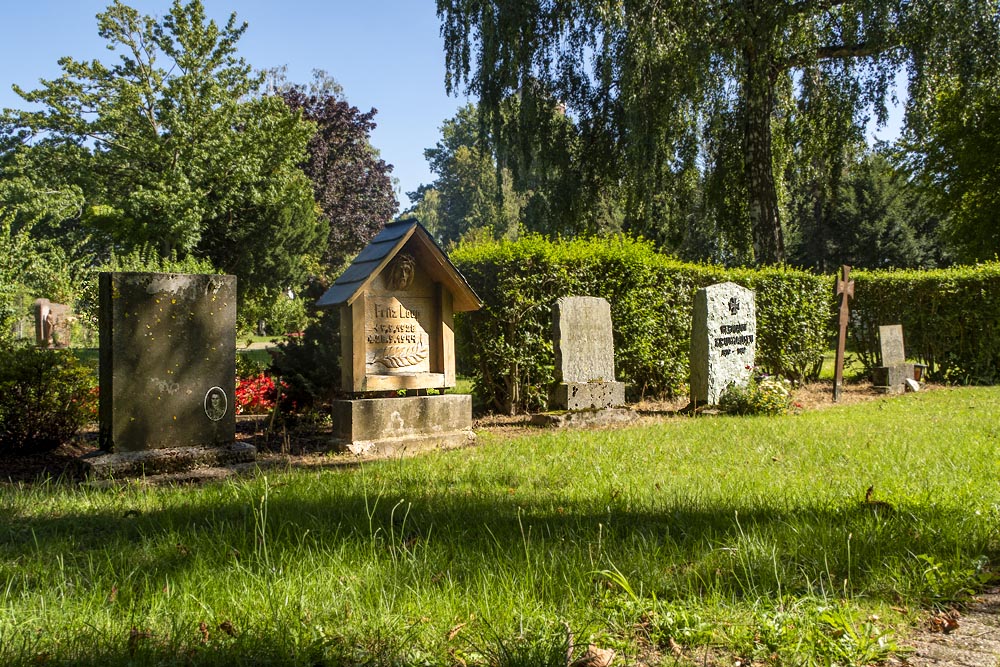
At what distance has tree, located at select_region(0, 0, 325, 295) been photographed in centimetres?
2408

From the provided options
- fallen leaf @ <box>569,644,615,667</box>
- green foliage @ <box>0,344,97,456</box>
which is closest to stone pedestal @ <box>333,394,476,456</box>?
green foliage @ <box>0,344,97,456</box>

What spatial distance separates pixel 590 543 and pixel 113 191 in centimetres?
2848

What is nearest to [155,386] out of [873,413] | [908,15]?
[873,413]

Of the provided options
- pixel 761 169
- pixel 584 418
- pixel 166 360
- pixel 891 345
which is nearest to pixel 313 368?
pixel 166 360

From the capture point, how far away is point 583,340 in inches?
344

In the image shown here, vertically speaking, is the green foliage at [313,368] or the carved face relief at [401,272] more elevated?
the carved face relief at [401,272]

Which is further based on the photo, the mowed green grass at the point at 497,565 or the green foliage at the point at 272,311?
the green foliage at the point at 272,311

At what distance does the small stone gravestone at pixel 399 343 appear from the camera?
650 cm

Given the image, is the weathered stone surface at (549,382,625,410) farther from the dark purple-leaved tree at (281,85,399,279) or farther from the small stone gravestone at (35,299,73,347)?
the dark purple-leaved tree at (281,85,399,279)

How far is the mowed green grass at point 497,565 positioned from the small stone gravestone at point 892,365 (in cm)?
859

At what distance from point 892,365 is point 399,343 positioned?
10.8 meters

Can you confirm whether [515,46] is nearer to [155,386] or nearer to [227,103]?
[155,386]

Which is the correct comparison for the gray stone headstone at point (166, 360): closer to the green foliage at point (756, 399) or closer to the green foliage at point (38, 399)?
the green foliage at point (38, 399)

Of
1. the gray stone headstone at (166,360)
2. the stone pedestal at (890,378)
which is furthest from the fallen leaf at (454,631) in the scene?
the stone pedestal at (890,378)
